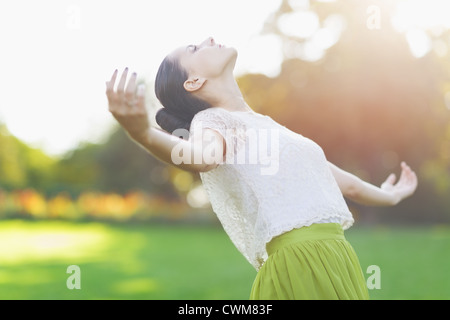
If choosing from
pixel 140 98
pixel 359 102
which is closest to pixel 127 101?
pixel 140 98

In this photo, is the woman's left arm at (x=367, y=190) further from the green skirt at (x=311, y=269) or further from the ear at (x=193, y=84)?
the ear at (x=193, y=84)

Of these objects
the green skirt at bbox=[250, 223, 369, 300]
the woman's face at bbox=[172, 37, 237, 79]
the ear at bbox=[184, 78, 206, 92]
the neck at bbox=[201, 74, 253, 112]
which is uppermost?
the woman's face at bbox=[172, 37, 237, 79]

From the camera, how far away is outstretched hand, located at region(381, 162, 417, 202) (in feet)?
7.86

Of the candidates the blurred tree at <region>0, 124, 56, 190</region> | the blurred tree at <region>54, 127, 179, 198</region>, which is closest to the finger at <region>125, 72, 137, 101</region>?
the blurred tree at <region>54, 127, 179, 198</region>

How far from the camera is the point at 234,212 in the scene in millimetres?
1999

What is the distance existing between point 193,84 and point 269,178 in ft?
1.46

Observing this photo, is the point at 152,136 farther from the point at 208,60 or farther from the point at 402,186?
the point at 402,186

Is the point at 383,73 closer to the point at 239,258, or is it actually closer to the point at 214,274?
the point at 239,258

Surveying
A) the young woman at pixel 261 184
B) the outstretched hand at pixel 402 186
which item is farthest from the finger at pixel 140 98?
the outstretched hand at pixel 402 186

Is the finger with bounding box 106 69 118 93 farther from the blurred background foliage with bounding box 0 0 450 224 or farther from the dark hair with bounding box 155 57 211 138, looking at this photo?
the blurred background foliage with bounding box 0 0 450 224

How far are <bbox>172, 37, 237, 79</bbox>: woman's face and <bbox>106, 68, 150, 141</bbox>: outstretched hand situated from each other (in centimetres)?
60

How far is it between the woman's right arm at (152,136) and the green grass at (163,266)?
431 cm

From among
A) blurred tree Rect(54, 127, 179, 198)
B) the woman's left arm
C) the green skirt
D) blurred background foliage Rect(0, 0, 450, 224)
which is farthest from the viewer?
blurred tree Rect(54, 127, 179, 198)
